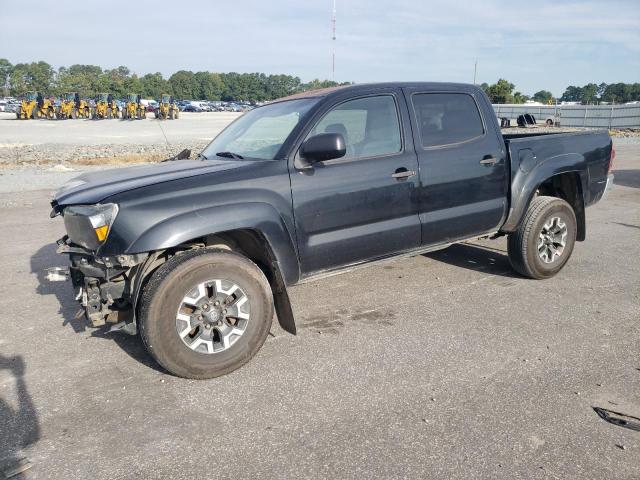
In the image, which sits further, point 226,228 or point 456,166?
point 456,166

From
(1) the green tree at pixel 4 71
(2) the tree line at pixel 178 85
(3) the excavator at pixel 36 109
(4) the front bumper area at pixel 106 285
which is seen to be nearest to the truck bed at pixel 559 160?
(4) the front bumper area at pixel 106 285

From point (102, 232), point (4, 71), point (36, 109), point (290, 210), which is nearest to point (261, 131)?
point (290, 210)

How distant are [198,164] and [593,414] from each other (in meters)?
Result: 3.15

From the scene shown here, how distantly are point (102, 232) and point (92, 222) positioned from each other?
85 mm

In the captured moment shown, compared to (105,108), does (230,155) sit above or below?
below

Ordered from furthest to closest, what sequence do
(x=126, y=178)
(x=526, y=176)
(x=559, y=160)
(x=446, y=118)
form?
(x=559, y=160), (x=526, y=176), (x=446, y=118), (x=126, y=178)

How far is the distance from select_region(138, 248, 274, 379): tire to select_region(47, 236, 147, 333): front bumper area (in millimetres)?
193

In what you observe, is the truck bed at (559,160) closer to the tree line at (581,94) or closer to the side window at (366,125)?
the side window at (366,125)

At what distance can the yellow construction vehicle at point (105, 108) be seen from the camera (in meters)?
47.5

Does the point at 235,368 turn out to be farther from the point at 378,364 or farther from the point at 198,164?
the point at 198,164

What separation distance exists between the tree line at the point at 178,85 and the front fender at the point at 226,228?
9186 cm

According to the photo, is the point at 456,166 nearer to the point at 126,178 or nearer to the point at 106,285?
the point at 126,178

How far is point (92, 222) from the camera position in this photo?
3252 mm

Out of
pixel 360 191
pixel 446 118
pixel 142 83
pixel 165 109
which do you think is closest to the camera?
pixel 360 191
